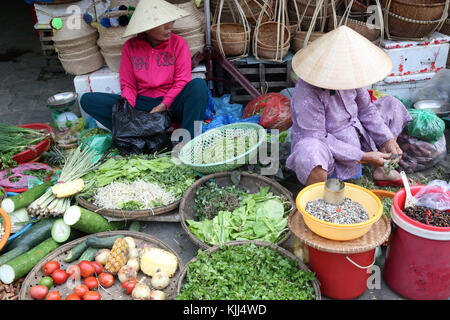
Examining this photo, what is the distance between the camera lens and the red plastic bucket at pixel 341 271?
2.13m

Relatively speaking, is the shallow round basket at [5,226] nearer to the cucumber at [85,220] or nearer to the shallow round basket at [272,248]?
the cucumber at [85,220]

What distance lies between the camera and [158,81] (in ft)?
11.8

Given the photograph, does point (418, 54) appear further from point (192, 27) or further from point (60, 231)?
point (60, 231)

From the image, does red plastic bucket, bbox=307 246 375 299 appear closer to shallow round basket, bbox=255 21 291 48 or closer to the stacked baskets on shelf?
shallow round basket, bbox=255 21 291 48

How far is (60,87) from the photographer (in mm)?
5398

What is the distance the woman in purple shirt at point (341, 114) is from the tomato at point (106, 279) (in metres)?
1.42

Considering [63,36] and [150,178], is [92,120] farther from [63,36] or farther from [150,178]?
[150,178]

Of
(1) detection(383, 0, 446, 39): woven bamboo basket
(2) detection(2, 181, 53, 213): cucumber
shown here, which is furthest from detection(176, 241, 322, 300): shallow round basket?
(1) detection(383, 0, 446, 39): woven bamboo basket

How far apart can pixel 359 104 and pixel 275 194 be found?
0.96m

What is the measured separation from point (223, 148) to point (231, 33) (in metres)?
1.58

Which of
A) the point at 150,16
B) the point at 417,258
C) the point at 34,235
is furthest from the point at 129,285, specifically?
the point at 150,16

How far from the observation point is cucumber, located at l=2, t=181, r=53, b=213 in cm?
270

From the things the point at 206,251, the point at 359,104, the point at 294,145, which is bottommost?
the point at 206,251
